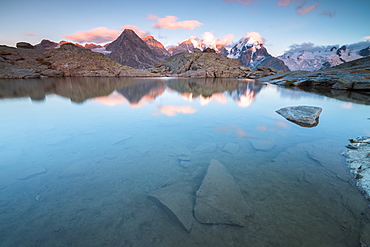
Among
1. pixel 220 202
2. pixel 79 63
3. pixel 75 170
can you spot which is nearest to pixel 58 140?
pixel 75 170

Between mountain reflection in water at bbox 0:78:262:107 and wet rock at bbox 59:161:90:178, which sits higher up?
mountain reflection in water at bbox 0:78:262:107

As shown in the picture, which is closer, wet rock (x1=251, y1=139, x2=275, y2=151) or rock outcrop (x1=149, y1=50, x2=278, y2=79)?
wet rock (x1=251, y1=139, x2=275, y2=151)

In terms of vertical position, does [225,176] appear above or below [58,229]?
above

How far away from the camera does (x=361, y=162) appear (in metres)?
4.05

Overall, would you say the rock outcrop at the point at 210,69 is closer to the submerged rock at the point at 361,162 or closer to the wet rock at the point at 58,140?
the submerged rock at the point at 361,162

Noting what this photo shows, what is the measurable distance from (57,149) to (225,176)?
5.29 meters

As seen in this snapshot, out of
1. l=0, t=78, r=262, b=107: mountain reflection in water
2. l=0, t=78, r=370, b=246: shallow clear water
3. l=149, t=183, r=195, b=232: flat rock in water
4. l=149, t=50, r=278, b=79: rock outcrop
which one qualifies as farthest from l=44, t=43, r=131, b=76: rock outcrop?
l=149, t=183, r=195, b=232: flat rock in water

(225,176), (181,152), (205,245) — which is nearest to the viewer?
(205,245)

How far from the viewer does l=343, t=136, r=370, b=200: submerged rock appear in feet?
10.8

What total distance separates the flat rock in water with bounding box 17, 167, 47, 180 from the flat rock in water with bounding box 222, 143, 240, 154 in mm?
5050

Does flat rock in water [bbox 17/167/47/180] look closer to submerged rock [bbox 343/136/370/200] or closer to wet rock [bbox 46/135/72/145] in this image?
wet rock [bbox 46/135/72/145]

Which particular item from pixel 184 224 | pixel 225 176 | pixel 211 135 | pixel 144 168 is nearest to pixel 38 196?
pixel 144 168

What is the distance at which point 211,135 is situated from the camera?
6328 mm

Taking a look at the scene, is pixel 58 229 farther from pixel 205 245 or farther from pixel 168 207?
pixel 205 245
